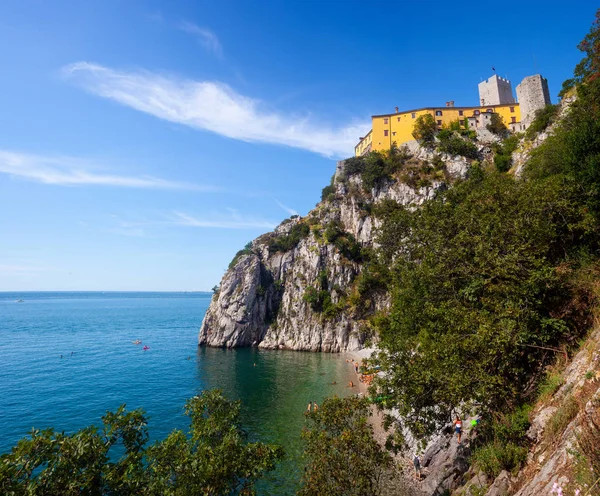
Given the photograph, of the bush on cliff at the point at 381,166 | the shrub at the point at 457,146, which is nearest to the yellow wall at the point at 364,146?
the bush on cliff at the point at 381,166

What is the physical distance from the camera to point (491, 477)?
11898mm

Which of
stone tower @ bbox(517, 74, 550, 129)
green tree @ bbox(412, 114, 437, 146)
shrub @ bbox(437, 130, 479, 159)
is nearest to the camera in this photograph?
stone tower @ bbox(517, 74, 550, 129)

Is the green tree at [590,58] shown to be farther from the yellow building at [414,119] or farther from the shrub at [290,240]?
the shrub at [290,240]

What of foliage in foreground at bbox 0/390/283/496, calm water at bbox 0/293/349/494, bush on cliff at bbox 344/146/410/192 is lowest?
calm water at bbox 0/293/349/494

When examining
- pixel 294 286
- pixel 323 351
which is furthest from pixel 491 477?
pixel 294 286

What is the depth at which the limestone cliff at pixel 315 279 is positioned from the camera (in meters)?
62.7

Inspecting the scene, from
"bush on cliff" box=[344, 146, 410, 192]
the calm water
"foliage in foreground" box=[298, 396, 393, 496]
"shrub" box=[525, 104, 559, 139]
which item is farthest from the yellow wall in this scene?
"foliage in foreground" box=[298, 396, 393, 496]

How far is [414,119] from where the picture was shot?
7044 centimetres

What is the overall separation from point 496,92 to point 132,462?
83458mm

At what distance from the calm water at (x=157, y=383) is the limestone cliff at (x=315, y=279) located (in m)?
5.01

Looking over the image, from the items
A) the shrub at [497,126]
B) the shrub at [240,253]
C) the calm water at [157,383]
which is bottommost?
the calm water at [157,383]

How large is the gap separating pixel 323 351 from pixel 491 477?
5112cm

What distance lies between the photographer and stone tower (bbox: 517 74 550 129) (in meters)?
54.9

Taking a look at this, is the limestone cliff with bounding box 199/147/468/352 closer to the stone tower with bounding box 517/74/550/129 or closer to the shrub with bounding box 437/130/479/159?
the shrub with bounding box 437/130/479/159
